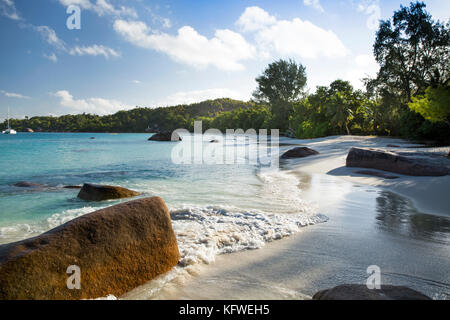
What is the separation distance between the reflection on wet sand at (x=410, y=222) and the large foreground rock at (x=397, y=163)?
3229 mm

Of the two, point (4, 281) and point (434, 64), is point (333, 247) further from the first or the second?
point (434, 64)

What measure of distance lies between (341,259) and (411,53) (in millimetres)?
33339

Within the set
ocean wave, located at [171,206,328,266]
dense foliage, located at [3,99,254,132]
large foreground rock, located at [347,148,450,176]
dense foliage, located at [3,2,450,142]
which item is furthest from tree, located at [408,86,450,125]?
dense foliage, located at [3,99,254,132]

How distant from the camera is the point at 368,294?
1887mm

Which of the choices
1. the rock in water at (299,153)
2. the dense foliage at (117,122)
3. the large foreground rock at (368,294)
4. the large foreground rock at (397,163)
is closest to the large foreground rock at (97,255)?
the large foreground rock at (368,294)

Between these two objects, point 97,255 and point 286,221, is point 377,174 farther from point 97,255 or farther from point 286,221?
point 97,255

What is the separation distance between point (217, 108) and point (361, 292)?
16050 centimetres

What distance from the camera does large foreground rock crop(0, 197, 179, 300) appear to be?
2.00 metres

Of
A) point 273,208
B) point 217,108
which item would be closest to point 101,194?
point 273,208

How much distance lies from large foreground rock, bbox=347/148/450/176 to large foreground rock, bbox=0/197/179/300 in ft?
28.5

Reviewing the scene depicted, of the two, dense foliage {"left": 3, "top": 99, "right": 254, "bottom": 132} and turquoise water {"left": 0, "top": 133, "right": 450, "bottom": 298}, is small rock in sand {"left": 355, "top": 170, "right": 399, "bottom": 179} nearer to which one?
turquoise water {"left": 0, "top": 133, "right": 450, "bottom": 298}

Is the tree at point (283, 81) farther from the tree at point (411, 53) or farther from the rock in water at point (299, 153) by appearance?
the rock in water at point (299, 153)

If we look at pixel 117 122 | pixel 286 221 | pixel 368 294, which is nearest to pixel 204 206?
pixel 286 221
